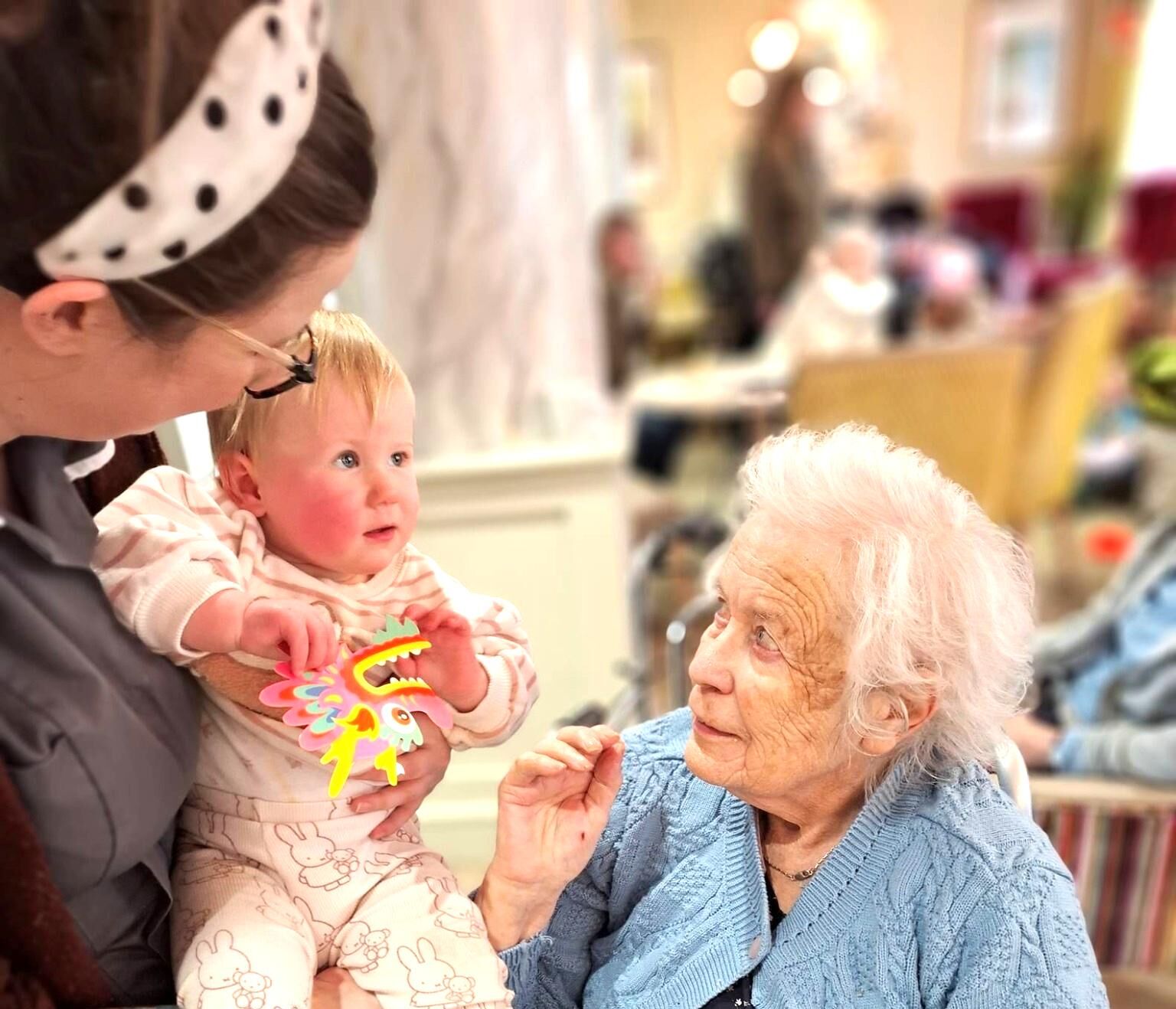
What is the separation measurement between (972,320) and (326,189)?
4576mm

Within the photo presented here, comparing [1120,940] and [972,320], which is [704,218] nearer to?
[972,320]

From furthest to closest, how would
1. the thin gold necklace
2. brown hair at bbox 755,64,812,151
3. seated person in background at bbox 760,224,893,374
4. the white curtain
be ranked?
brown hair at bbox 755,64,812,151 < seated person in background at bbox 760,224,893,374 < the white curtain < the thin gold necklace

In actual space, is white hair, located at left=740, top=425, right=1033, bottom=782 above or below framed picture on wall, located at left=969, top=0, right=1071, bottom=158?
below

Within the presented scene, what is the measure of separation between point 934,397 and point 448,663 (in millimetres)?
2670

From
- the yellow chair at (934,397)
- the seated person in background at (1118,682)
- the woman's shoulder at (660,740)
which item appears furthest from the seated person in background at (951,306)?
the woman's shoulder at (660,740)

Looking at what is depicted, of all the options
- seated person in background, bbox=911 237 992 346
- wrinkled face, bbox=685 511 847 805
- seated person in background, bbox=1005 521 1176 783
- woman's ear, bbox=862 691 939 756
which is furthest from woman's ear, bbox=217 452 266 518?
seated person in background, bbox=911 237 992 346

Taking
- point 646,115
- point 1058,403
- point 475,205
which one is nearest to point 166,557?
point 475,205

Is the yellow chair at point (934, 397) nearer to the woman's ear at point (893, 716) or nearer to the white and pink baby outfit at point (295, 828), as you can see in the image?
the woman's ear at point (893, 716)

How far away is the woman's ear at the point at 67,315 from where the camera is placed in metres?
0.63

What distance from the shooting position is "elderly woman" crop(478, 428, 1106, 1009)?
3.06 feet

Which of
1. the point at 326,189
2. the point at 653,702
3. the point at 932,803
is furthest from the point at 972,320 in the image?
the point at 326,189

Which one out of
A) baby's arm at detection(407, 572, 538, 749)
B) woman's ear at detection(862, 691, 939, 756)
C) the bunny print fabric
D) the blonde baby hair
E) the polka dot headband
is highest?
the polka dot headband

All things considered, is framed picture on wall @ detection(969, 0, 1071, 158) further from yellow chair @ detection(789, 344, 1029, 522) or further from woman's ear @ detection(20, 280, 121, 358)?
woman's ear @ detection(20, 280, 121, 358)

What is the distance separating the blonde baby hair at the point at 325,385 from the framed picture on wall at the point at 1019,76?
29.8ft
